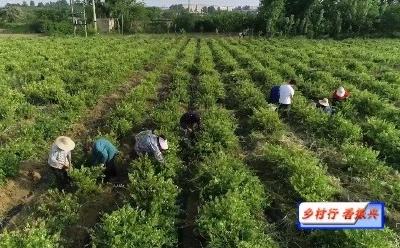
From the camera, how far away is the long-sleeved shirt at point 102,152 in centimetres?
846

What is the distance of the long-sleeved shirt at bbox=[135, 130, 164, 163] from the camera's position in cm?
852

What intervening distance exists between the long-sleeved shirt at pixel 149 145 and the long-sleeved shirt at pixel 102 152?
556 millimetres

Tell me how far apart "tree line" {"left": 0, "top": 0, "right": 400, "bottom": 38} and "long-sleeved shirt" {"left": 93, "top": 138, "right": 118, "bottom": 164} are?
48.8m

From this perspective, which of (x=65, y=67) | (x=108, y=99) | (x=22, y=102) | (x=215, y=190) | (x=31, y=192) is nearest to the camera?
(x=215, y=190)

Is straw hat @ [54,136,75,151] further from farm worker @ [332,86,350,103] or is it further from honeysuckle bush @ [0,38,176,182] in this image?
farm worker @ [332,86,350,103]

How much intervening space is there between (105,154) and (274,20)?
53.2 meters

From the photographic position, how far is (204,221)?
21.5 ft

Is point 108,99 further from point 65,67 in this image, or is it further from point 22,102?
point 65,67

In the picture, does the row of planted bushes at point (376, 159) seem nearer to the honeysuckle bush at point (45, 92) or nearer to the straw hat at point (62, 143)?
the straw hat at point (62, 143)

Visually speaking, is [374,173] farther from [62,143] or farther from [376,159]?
[62,143]

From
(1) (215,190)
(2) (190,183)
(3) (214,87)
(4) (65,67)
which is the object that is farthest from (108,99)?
(1) (215,190)

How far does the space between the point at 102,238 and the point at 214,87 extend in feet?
34.5

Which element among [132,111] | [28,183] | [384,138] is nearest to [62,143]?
[28,183]

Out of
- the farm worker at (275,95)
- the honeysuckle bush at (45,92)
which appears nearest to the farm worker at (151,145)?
the honeysuckle bush at (45,92)
